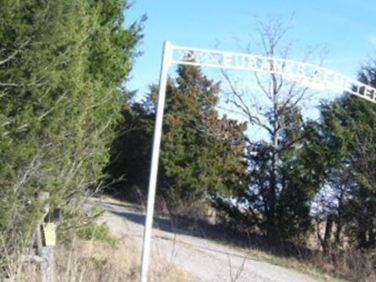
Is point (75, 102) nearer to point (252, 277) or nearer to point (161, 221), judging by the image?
point (252, 277)

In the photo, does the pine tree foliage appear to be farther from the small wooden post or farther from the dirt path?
the small wooden post

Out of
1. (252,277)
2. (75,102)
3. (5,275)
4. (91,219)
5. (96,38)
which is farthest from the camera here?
(252,277)

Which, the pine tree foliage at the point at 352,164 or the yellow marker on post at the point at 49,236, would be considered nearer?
the yellow marker on post at the point at 49,236

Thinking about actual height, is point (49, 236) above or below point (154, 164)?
below

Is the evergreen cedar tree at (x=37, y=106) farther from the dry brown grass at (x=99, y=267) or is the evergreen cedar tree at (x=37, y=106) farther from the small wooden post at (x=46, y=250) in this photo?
the dry brown grass at (x=99, y=267)

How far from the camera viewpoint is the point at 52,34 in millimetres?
9477

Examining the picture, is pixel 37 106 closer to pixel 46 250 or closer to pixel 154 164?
pixel 46 250

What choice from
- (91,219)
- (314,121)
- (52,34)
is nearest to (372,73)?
(314,121)

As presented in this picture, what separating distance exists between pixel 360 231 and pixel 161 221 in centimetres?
590

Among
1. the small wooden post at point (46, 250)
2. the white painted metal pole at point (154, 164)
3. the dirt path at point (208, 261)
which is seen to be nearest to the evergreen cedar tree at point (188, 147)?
the dirt path at point (208, 261)

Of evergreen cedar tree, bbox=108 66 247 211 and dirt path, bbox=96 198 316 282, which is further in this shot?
evergreen cedar tree, bbox=108 66 247 211

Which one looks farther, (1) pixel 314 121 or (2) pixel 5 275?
(1) pixel 314 121

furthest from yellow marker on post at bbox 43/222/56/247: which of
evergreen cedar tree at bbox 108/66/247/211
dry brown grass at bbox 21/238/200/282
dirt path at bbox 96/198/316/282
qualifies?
evergreen cedar tree at bbox 108/66/247/211

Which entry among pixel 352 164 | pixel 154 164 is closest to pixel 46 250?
pixel 154 164
